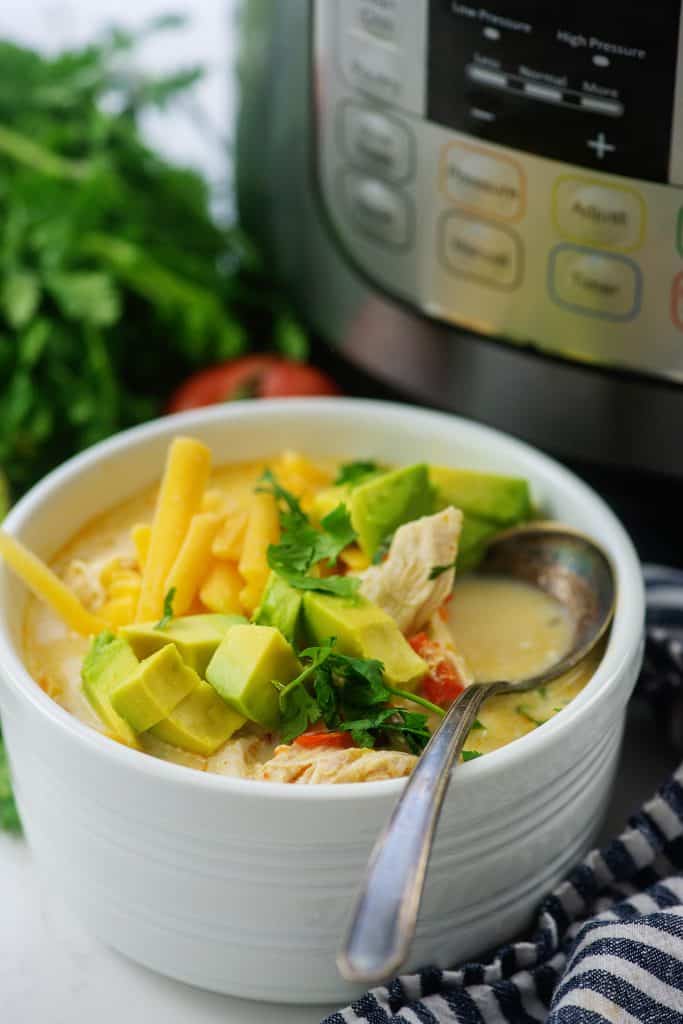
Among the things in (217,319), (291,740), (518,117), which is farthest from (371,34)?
(291,740)

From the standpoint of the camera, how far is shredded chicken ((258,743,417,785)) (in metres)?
0.72

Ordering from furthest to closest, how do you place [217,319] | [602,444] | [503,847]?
[217,319]
[602,444]
[503,847]

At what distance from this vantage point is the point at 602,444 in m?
1.00

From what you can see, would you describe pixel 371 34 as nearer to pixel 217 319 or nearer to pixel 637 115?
pixel 637 115

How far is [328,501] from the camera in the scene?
930 millimetres

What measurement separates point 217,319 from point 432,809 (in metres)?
0.71

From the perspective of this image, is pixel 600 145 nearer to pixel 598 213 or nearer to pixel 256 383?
pixel 598 213

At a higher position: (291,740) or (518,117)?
(518,117)

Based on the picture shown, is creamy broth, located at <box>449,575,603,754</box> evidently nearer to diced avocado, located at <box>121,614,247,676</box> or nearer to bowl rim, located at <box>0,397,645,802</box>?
bowl rim, located at <box>0,397,645,802</box>

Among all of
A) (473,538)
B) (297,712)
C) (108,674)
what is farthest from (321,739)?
(473,538)

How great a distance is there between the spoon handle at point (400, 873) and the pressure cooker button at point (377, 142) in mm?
436

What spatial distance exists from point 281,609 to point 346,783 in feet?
0.42

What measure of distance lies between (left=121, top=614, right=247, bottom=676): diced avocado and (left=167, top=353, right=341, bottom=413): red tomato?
479 millimetres

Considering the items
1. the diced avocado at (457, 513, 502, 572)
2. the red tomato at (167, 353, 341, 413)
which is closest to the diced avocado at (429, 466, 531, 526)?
the diced avocado at (457, 513, 502, 572)
